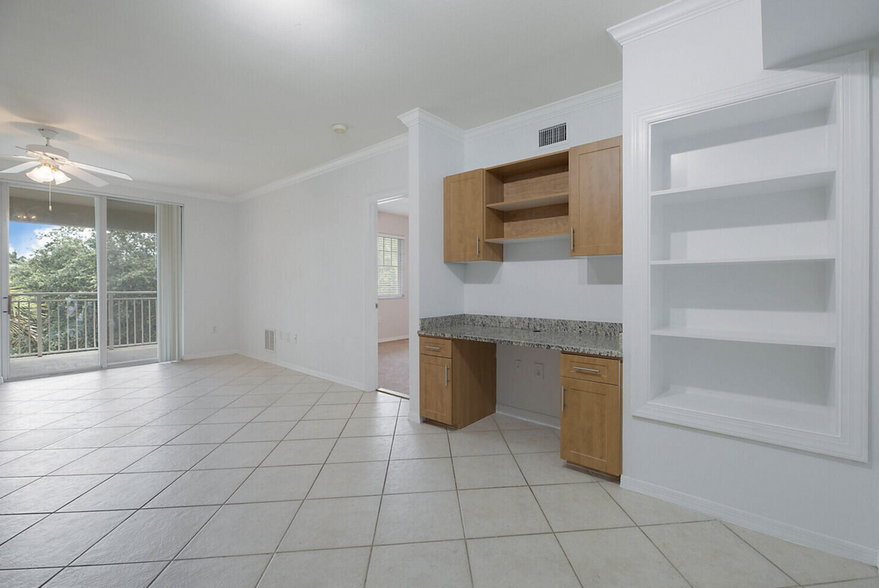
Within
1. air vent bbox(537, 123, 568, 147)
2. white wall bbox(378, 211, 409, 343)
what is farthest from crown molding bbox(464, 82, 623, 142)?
white wall bbox(378, 211, 409, 343)

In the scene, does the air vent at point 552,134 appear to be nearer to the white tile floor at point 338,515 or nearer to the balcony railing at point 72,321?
the white tile floor at point 338,515

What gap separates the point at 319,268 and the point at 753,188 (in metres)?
4.36

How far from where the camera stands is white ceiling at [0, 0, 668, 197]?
80.6 inches

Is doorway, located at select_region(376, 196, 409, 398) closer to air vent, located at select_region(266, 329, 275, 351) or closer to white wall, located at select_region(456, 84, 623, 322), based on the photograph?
air vent, located at select_region(266, 329, 275, 351)

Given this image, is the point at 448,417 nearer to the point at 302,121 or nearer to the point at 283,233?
the point at 302,121

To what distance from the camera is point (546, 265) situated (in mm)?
3191

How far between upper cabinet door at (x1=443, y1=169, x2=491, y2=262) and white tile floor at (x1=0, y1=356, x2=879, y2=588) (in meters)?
1.53

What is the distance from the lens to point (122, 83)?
2.76 metres

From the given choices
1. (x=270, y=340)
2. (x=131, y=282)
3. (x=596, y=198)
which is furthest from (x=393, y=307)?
(x=596, y=198)

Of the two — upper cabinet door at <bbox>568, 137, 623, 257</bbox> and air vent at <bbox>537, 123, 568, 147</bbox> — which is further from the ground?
air vent at <bbox>537, 123, 568, 147</bbox>

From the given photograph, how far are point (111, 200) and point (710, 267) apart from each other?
7143 millimetres

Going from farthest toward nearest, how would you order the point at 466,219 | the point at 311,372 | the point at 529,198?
1. the point at 311,372
2. the point at 466,219
3. the point at 529,198

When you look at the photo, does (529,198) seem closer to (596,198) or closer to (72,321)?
(596,198)

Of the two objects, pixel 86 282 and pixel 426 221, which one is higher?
pixel 426 221
